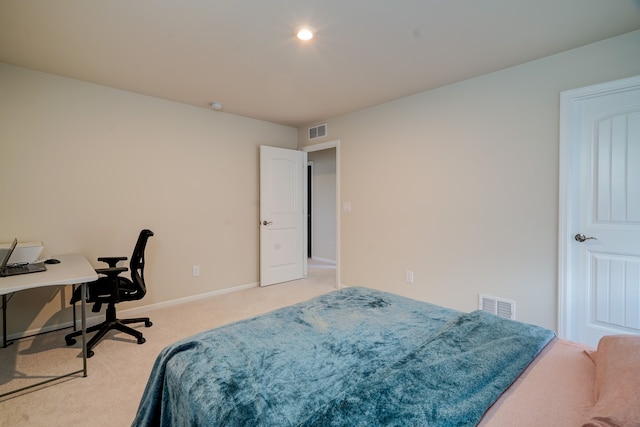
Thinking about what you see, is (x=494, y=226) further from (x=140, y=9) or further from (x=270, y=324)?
(x=140, y=9)

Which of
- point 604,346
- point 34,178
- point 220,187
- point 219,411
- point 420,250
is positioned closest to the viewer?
point 219,411

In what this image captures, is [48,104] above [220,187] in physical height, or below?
above

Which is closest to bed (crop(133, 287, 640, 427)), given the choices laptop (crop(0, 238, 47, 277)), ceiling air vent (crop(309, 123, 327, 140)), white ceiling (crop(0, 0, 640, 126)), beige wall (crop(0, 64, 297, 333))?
laptop (crop(0, 238, 47, 277))

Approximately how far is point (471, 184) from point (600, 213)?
96 centimetres

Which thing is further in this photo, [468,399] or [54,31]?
[54,31]

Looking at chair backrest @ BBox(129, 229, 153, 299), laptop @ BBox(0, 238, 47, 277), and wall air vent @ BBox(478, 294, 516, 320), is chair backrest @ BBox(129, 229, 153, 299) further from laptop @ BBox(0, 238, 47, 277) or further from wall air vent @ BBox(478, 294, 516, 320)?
wall air vent @ BBox(478, 294, 516, 320)

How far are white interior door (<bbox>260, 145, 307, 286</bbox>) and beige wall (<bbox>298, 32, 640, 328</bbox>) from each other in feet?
3.34

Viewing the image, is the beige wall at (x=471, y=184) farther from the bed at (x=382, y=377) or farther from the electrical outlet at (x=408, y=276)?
the bed at (x=382, y=377)

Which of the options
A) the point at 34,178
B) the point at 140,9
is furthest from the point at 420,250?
the point at 34,178

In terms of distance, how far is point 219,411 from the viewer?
2.95 feet

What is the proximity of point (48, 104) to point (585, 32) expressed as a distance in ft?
14.7

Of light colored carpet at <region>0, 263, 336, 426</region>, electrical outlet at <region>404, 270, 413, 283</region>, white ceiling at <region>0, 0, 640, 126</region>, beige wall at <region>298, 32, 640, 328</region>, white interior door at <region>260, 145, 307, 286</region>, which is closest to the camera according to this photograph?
light colored carpet at <region>0, 263, 336, 426</region>

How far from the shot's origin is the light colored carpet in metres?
1.75

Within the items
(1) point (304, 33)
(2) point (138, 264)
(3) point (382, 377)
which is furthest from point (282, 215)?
(3) point (382, 377)
